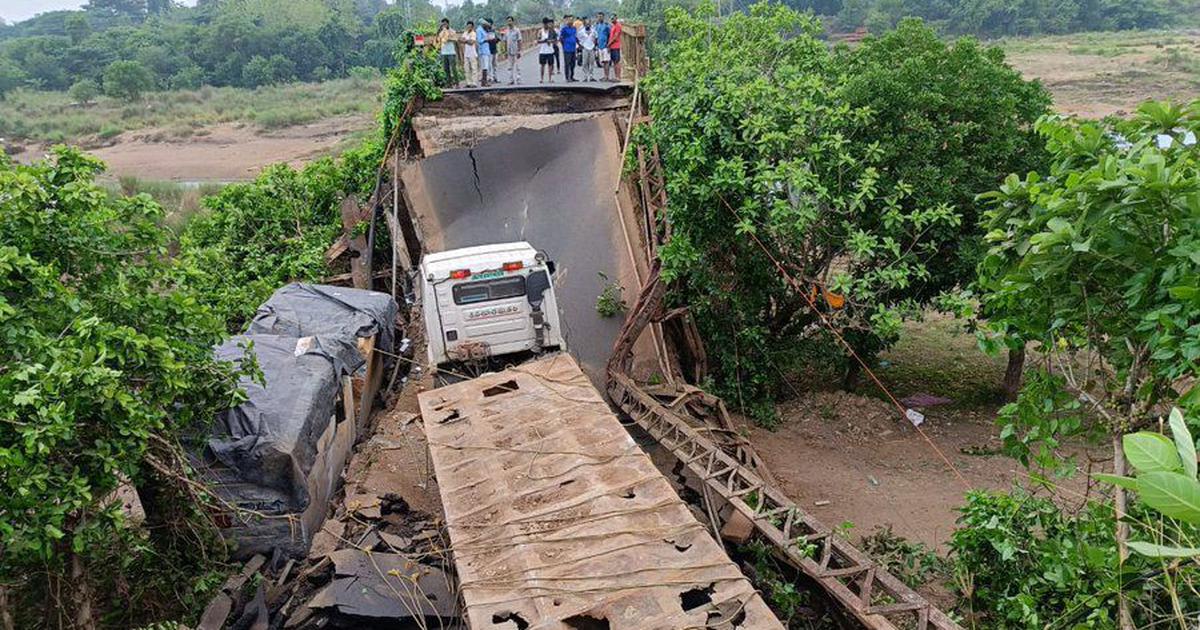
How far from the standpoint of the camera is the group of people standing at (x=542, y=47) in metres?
19.7

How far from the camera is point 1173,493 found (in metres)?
2.62

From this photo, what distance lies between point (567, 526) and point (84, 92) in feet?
239

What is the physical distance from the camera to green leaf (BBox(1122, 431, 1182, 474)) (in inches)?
109

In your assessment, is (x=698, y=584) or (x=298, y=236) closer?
(x=698, y=584)

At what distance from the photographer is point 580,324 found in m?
14.9

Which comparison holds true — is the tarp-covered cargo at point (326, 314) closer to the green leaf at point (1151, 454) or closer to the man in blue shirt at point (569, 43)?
the man in blue shirt at point (569, 43)

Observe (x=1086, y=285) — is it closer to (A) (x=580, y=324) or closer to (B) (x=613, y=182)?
(A) (x=580, y=324)

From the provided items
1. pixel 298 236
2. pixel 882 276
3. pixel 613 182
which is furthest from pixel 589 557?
pixel 298 236

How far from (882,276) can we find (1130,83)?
5110 centimetres

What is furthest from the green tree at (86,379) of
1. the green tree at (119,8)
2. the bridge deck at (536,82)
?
the green tree at (119,8)

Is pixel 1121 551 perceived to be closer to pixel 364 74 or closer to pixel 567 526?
pixel 567 526

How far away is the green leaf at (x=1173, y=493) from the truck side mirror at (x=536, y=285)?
9727mm

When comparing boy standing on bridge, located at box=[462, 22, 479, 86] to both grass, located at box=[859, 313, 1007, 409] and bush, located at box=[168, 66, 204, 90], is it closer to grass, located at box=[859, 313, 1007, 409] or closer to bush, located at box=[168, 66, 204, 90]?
grass, located at box=[859, 313, 1007, 409]

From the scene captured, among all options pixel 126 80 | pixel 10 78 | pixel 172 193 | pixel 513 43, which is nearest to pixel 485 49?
pixel 513 43
